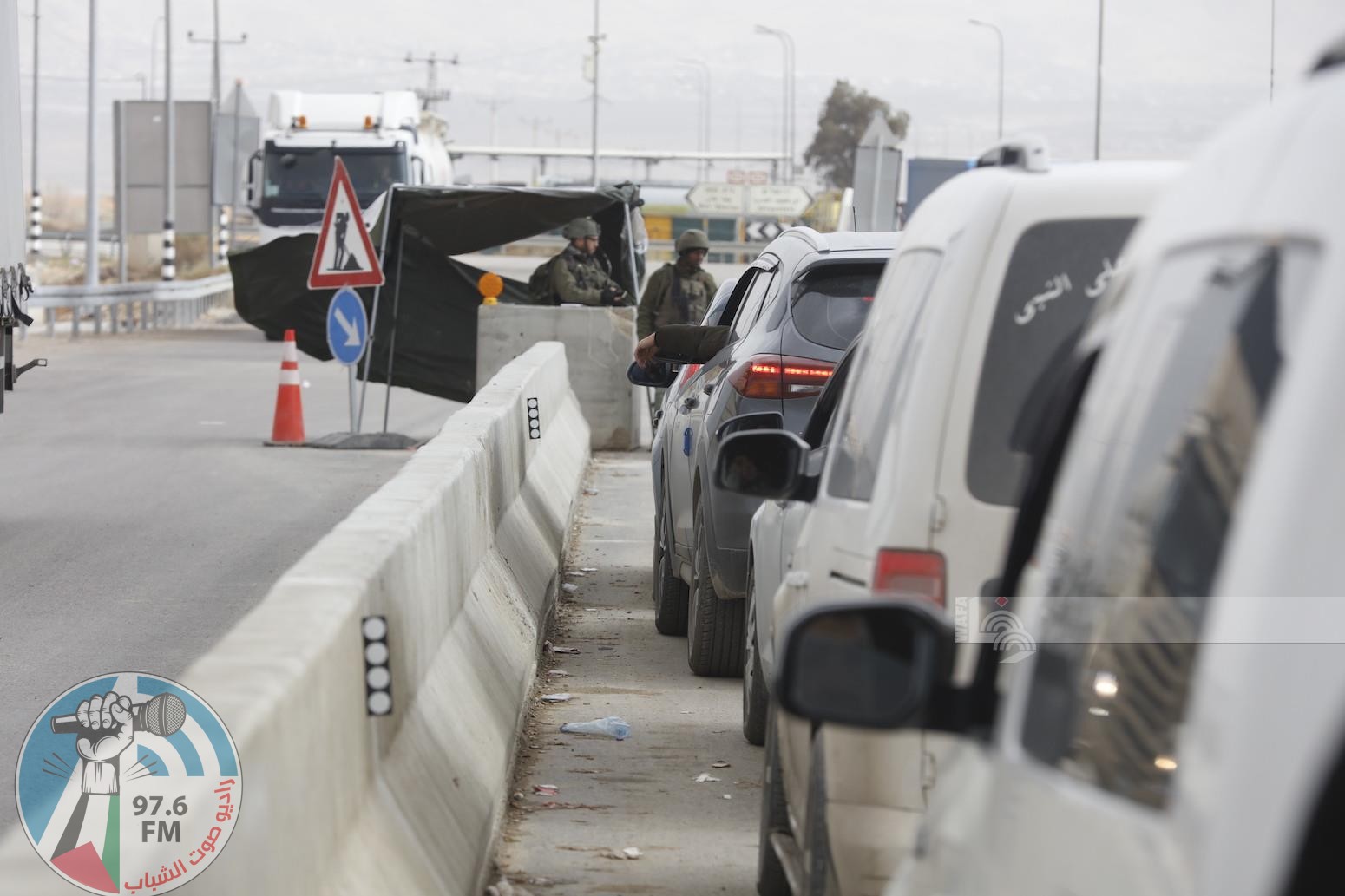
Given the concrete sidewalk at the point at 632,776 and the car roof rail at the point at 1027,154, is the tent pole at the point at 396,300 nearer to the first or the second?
the concrete sidewalk at the point at 632,776

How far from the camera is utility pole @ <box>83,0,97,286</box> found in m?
37.8

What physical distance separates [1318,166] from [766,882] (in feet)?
12.1

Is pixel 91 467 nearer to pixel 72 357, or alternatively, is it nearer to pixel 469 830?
pixel 469 830

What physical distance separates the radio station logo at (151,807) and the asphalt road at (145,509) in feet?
6.50

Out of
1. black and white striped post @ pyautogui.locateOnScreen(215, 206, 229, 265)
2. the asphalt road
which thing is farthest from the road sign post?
black and white striped post @ pyautogui.locateOnScreen(215, 206, 229, 265)

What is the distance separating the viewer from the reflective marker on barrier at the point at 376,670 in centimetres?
421

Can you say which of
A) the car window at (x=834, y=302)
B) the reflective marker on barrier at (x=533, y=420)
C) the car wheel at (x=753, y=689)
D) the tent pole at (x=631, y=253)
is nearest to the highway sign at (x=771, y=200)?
the tent pole at (x=631, y=253)

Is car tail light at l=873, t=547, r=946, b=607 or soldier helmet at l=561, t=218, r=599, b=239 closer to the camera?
car tail light at l=873, t=547, r=946, b=607

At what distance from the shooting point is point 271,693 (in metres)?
3.21

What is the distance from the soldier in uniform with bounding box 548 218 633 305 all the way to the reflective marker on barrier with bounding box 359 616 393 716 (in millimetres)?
15816

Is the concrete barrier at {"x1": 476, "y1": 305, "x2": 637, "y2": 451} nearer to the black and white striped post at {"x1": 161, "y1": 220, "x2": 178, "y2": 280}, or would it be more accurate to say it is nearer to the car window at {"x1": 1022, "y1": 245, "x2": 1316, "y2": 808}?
the car window at {"x1": 1022, "y1": 245, "x2": 1316, "y2": 808}

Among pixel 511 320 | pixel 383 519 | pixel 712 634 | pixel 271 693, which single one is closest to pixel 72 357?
pixel 511 320

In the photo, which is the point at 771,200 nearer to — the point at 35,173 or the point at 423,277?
the point at 35,173

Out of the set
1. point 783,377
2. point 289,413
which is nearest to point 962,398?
point 783,377
